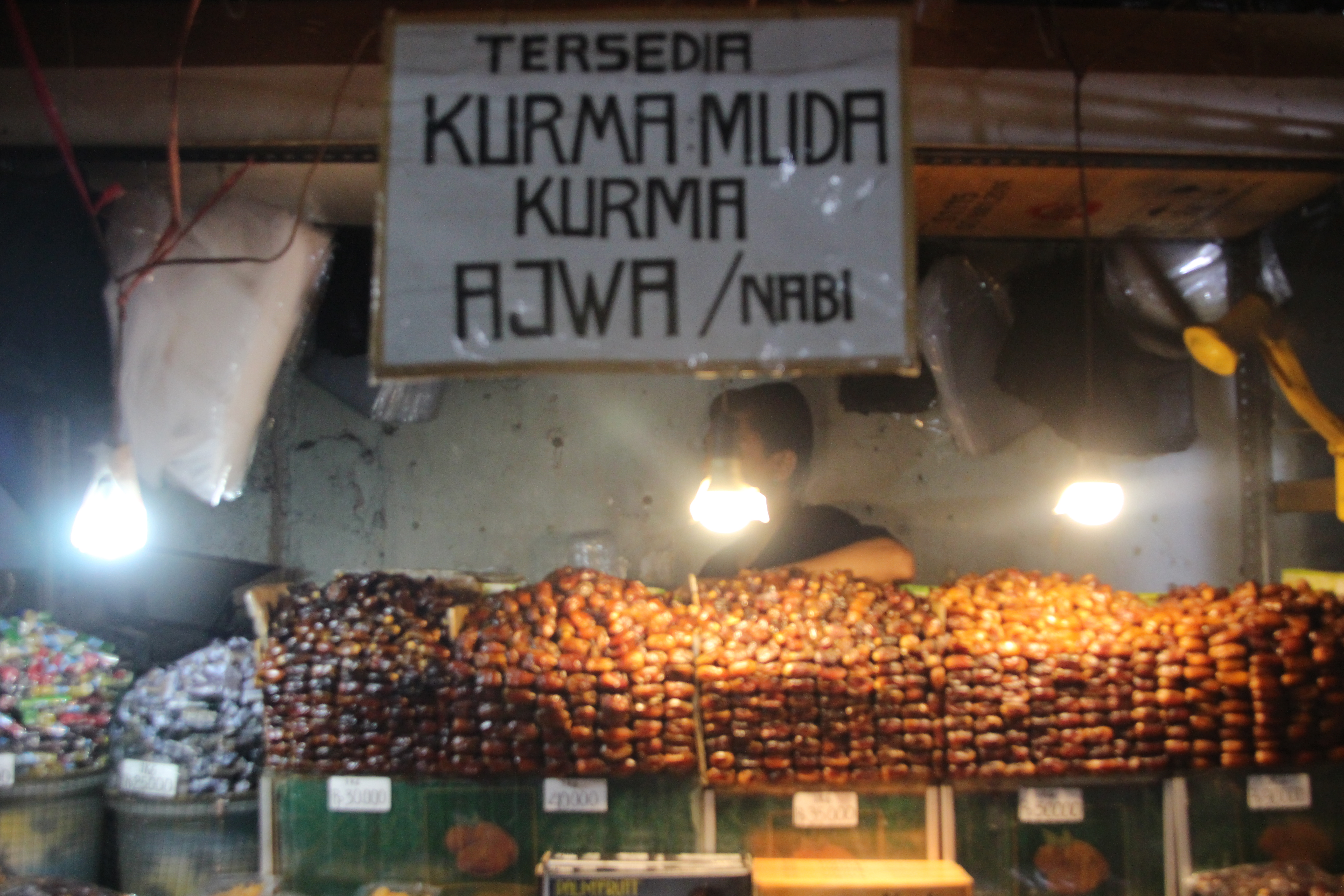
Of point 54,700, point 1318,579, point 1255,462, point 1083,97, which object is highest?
point 1083,97

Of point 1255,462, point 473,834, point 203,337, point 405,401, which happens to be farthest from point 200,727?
point 1255,462

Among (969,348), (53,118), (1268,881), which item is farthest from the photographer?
(969,348)

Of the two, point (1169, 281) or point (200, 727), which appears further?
point (1169, 281)

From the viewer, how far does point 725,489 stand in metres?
2.71

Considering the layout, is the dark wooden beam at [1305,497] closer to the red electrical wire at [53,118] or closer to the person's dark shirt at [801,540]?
the person's dark shirt at [801,540]

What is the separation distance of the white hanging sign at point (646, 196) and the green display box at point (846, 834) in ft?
5.90

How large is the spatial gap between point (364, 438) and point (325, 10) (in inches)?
87.7

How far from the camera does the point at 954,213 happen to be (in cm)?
336

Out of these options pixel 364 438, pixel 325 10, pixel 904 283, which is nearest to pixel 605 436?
pixel 364 438

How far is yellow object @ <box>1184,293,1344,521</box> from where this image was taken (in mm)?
3111

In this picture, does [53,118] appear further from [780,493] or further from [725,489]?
[780,493]

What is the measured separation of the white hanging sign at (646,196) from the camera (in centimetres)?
203

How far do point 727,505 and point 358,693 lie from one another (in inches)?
61.6

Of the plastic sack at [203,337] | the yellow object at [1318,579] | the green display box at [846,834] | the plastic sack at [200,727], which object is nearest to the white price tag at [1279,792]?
the yellow object at [1318,579]
